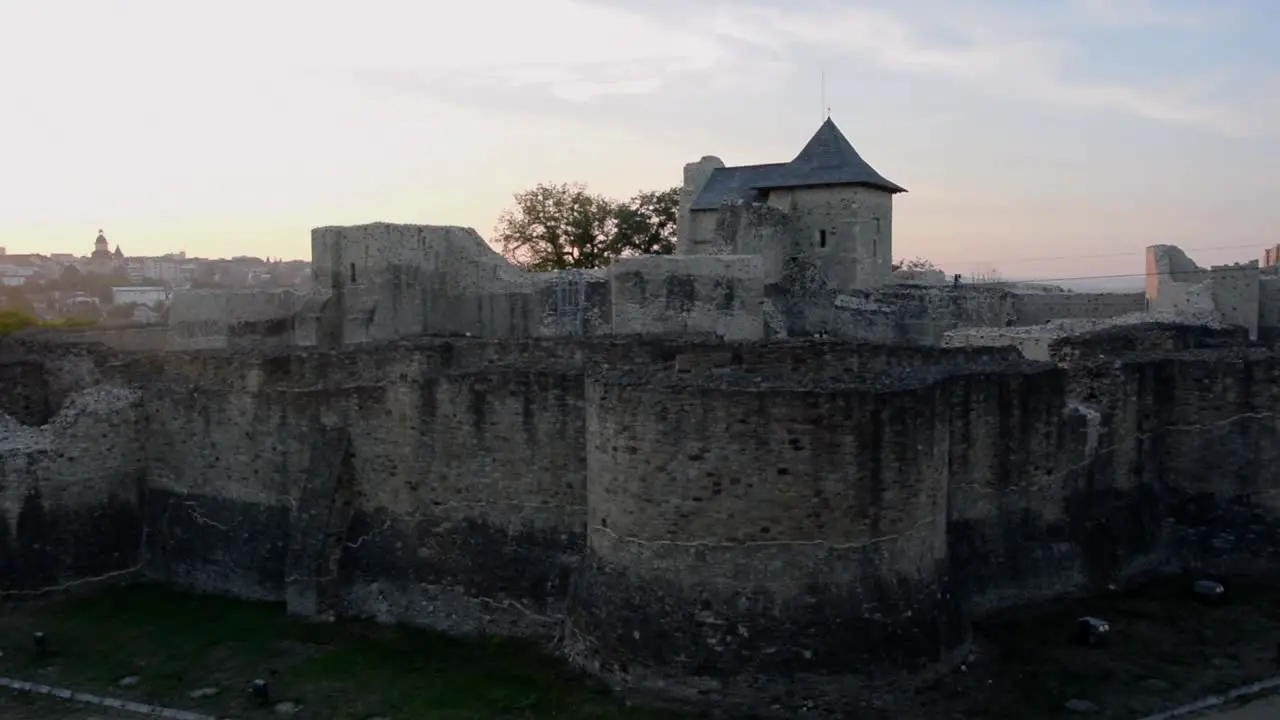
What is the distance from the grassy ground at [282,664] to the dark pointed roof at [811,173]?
2137 cm

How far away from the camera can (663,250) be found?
48.5 meters

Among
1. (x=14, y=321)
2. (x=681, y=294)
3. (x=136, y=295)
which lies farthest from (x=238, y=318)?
(x=136, y=295)

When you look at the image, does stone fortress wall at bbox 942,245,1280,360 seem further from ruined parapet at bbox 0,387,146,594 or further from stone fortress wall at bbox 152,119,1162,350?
ruined parapet at bbox 0,387,146,594

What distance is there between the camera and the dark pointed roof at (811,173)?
32.3 meters

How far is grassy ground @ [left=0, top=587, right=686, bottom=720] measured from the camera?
1255 centimetres

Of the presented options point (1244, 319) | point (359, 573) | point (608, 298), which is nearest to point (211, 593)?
point (359, 573)

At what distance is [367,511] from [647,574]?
17.8 ft

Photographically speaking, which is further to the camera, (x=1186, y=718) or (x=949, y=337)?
(x=949, y=337)

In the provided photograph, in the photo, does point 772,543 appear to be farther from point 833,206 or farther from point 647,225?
point 647,225

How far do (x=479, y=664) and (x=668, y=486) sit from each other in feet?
12.0

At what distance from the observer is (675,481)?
12.3 meters

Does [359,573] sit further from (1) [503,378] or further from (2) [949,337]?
(2) [949,337]

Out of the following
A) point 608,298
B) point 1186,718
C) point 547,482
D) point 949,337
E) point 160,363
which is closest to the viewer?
point 1186,718

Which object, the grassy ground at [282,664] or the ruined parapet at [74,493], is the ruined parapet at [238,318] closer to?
the ruined parapet at [74,493]
